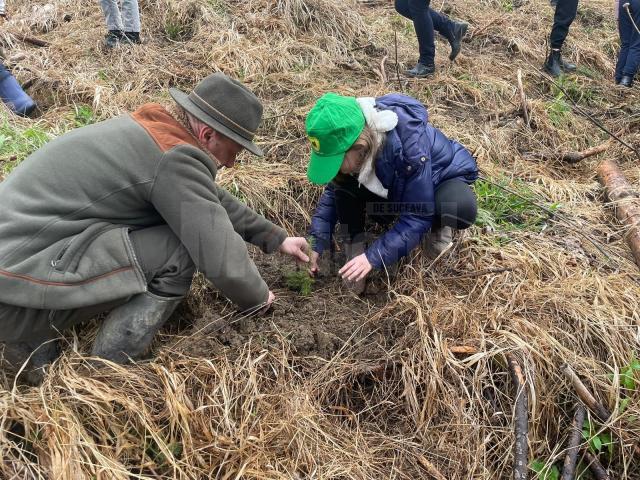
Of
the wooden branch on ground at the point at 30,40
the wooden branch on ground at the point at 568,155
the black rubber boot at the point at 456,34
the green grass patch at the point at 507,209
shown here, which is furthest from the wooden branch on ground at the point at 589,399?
the wooden branch on ground at the point at 30,40

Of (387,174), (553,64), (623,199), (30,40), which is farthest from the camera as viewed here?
(553,64)

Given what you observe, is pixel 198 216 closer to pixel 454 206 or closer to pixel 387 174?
pixel 387 174

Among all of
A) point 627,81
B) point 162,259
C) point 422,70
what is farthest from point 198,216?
point 627,81

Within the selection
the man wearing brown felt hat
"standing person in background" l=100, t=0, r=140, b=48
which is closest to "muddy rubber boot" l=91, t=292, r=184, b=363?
the man wearing brown felt hat

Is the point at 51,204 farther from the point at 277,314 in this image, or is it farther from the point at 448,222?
the point at 448,222

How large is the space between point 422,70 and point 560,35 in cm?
160

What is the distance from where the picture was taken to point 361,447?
181 cm

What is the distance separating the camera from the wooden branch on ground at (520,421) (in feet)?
5.62

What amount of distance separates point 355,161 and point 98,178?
111 cm

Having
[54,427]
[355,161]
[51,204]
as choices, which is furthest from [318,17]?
[54,427]

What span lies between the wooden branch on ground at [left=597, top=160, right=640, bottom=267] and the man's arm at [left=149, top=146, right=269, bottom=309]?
7.49 feet

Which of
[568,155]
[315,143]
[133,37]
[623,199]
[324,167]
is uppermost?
[315,143]

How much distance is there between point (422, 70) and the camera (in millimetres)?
4840

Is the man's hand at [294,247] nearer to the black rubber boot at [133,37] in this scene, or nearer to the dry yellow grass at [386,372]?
the dry yellow grass at [386,372]
